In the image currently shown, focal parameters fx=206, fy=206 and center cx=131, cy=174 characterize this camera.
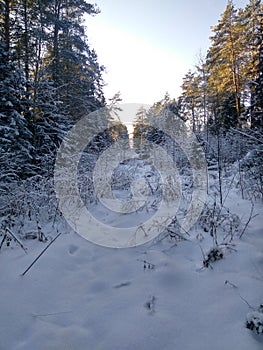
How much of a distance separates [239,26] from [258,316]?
792 inches

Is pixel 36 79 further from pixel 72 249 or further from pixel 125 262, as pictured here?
pixel 125 262

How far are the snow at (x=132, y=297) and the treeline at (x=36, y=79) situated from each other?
2.80 metres

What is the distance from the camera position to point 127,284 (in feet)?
7.14

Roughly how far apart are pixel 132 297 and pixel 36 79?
8.34m

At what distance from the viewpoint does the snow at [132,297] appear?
1519mm

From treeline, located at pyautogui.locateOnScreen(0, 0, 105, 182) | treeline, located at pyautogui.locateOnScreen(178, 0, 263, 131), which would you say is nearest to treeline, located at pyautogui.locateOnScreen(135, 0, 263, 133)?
treeline, located at pyautogui.locateOnScreen(178, 0, 263, 131)

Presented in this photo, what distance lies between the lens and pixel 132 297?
1976mm

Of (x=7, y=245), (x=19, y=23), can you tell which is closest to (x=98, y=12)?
(x=19, y=23)

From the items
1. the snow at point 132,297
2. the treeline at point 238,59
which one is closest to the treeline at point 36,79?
the snow at point 132,297

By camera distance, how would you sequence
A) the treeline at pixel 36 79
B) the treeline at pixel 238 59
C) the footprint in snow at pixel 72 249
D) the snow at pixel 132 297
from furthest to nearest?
the treeline at pixel 238 59, the treeline at pixel 36 79, the footprint in snow at pixel 72 249, the snow at pixel 132 297

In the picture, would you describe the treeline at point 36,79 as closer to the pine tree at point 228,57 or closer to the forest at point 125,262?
the forest at point 125,262

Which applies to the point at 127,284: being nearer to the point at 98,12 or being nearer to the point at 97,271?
the point at 97,271

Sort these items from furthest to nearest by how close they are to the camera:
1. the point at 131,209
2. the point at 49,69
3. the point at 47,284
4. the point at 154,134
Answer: the point at 154,134
the point at 49,69
the point at 131,209
the point at 47,284

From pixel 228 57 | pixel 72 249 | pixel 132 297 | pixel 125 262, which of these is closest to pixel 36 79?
pixel 72 249
